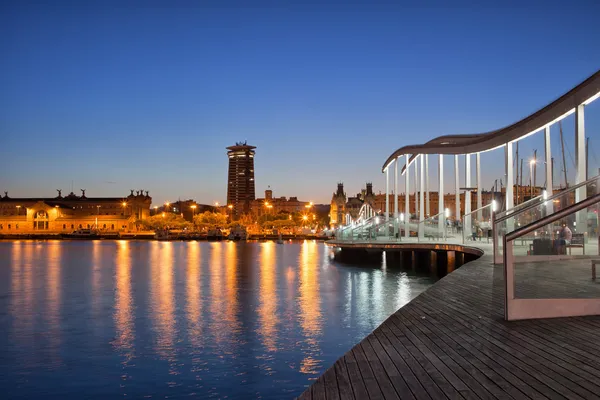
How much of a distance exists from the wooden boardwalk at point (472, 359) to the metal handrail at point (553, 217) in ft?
1.46

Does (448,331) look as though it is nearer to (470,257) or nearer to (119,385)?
(119,385)

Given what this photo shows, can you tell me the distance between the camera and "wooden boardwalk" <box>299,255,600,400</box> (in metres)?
4.77

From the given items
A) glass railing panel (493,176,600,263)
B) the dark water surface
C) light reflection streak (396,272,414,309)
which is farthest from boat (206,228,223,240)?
glass railing panel (493,176,600,263)

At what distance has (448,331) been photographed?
7164 mm

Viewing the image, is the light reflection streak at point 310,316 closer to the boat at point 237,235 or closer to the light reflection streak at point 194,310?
the light reflection streak at point 194,310

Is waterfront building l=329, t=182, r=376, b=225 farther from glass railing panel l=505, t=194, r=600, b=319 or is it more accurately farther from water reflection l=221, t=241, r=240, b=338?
glass railing panel l=505, t=194, r=600, b=319

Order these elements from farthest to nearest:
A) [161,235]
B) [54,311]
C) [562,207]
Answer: [161,235]
[54,311]
[562,207]

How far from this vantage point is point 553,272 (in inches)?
285

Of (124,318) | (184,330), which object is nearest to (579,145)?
(184,330)

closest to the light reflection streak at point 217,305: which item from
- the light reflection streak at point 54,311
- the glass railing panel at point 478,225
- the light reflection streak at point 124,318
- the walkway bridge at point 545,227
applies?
the light reflection streak at point 124,318

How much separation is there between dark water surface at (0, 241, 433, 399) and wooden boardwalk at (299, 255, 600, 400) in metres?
2.98

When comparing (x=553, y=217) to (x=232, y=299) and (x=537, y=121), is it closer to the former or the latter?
(x=537, y=121)

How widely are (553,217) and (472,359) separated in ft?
8.14

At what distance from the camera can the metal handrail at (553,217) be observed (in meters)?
7.05
